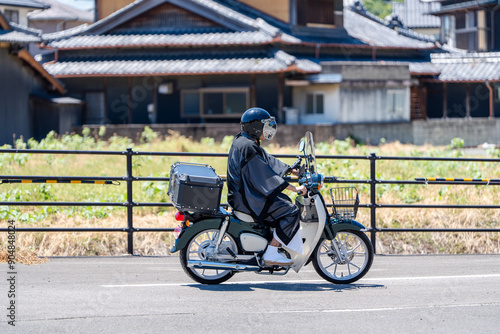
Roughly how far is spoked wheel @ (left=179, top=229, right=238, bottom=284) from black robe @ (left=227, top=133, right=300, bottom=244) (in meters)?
0.39

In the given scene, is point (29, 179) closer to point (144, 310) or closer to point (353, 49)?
point (144, 310)

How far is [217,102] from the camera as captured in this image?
1384 inches

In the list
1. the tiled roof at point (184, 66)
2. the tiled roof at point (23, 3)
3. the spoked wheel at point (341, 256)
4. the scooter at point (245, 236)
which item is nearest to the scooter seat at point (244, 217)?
the scooter at point (245, 236)

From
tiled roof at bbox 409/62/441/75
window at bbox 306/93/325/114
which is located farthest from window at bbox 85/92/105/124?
tiled roof at bbox 409/62/441/75

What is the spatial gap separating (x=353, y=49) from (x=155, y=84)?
952 cm

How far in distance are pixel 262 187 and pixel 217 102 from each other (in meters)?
27.3

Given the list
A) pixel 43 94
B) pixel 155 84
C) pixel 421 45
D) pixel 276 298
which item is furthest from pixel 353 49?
pixel 276 298

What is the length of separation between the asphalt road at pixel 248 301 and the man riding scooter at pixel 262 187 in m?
0.51

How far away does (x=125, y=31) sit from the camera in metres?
35.7

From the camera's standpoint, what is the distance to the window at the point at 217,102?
34875 millimetres

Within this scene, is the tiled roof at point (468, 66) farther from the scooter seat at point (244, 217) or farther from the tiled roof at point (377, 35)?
the scooter seat at point (244, 217)

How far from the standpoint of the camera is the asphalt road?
659cm

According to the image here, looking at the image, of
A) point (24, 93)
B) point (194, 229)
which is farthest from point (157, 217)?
point (24, 93)

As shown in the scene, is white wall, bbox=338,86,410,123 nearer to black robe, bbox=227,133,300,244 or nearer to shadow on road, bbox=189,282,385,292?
shadow on road, bbox=189,282,385,292
